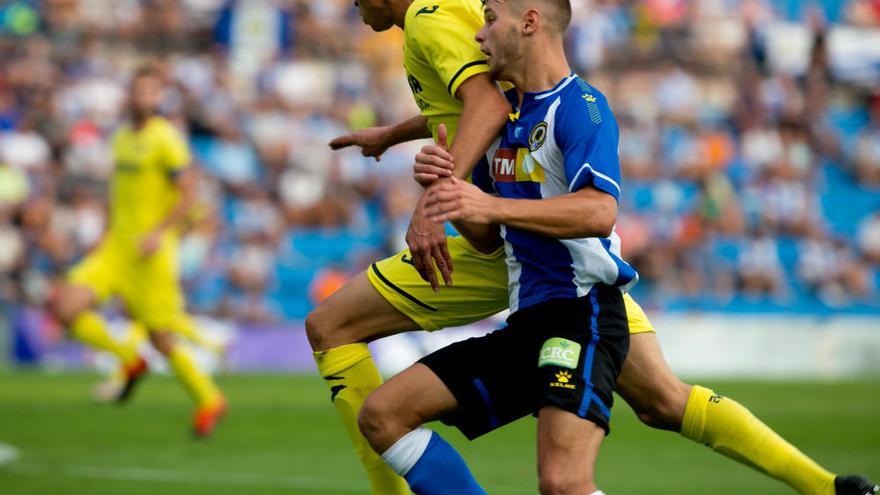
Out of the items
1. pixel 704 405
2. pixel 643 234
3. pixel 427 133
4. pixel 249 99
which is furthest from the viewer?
pixel 249 99

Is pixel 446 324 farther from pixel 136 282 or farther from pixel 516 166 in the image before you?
pixel 136 282

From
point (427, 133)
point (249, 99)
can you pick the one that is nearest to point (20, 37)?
point (249, 99)

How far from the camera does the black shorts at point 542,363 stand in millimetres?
5023

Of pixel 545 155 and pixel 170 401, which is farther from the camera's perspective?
pixel 170 401

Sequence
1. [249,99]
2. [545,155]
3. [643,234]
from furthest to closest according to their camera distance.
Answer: [249,99] → [643,234] → [545,155]

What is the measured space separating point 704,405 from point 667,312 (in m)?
13.8

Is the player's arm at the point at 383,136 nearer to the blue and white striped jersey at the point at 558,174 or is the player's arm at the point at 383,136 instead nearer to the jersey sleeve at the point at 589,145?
the blue and white striped jersey at the point at 558,174

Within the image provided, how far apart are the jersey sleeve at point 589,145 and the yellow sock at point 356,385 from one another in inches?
56.7

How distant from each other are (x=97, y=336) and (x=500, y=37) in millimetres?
7316

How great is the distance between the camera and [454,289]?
19.6ft

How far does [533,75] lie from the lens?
5.30m

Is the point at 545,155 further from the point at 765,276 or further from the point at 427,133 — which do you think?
the point at 765,276

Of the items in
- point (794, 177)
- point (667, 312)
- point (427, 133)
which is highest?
point (427, 133)

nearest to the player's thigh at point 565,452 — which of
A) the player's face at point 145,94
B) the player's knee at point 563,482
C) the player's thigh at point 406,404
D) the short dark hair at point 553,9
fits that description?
the player's knee at point 563,482
